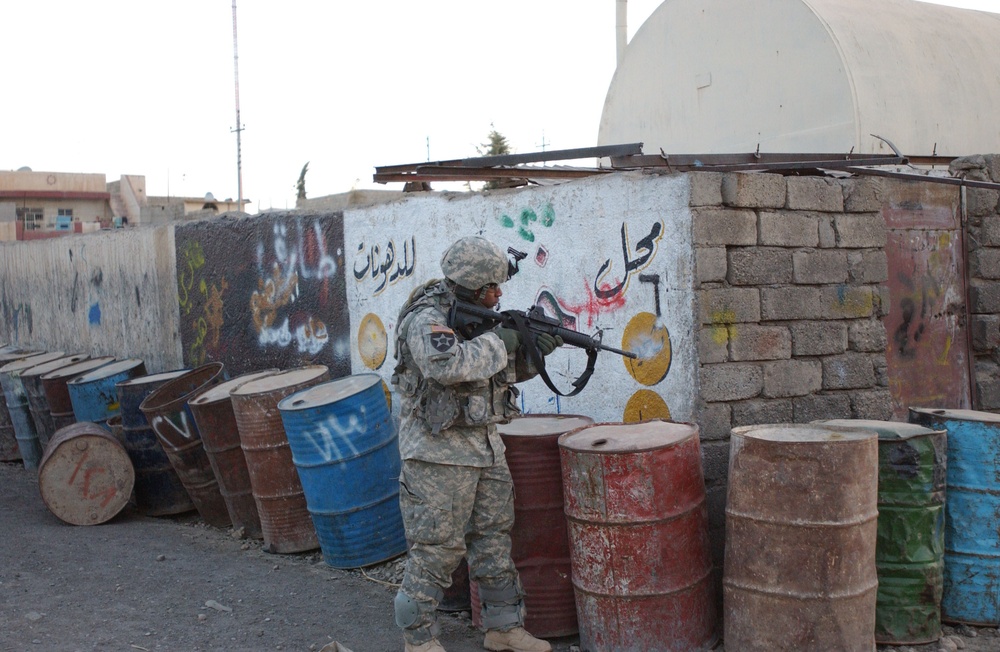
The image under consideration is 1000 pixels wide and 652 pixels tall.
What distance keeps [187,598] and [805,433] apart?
3111 mm

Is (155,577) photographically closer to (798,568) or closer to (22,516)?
(22,516)

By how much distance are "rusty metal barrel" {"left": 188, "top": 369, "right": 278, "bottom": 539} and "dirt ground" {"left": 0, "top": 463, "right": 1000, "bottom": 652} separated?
162 millimetres

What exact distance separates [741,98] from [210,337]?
16.7 ft

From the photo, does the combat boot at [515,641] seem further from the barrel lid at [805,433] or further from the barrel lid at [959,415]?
the barrel lid at [959,415]

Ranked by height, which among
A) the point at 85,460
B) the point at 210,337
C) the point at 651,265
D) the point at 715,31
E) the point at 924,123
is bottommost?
the point at 85,460

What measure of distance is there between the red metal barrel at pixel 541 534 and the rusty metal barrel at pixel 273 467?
173 centimetres

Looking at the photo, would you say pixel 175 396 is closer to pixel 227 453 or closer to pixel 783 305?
pixel 227 453

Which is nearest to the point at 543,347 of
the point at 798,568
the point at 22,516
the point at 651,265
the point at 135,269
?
the point at 651,265

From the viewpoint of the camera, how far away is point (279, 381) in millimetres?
5852

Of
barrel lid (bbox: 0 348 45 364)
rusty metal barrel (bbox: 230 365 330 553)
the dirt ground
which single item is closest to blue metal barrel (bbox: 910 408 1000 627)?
the dirt ground

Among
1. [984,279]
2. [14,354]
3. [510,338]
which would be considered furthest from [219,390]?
[14,354]

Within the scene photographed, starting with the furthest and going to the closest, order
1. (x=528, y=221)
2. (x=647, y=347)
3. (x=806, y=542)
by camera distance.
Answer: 1. (x=528, y=221)
2. (x=647, y=347)
3. (x=806, y=542)

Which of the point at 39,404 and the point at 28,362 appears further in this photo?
the point at 28,362

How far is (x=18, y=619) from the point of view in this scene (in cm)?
452
